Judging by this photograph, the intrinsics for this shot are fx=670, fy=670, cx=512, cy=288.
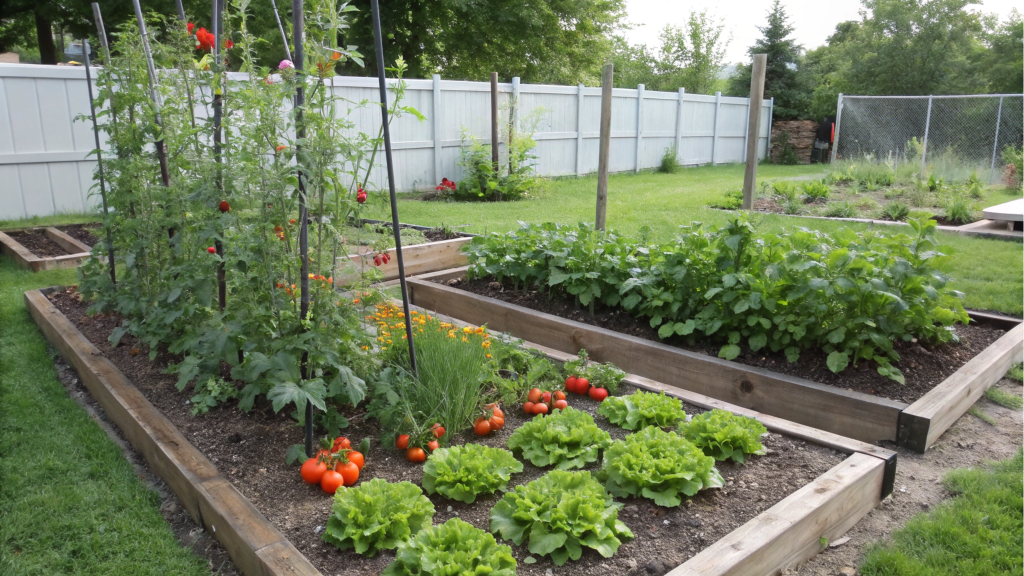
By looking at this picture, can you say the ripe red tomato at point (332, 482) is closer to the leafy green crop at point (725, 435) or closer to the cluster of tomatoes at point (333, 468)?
the cluster of tomatoes at point (333, 468)

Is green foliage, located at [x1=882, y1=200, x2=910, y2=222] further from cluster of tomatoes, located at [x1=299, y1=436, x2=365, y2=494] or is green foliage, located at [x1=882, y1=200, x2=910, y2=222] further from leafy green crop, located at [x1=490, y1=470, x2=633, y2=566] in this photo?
cluster of tomatoes, located at [x1=299, y1=436, x2=365, y2=494]

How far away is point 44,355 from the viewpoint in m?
4.05

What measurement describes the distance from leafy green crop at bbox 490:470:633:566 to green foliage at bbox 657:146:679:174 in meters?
14.5

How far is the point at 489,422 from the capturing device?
2771 mm

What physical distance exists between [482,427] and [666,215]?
5.99 metres

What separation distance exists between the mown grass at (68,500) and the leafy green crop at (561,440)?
46.3 inches

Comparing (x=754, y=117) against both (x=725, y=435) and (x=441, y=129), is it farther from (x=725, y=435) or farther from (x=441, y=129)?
(x=441, y=129)

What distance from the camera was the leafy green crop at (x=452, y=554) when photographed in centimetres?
179

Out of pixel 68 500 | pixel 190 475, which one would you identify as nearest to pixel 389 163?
pixel 190 475

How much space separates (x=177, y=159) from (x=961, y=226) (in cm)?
767

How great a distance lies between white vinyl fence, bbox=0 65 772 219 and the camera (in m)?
7.64

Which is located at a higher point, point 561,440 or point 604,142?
point 604,142

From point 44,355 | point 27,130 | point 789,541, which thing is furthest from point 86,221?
point 789,541

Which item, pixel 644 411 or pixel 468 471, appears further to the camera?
pixel 644 411
